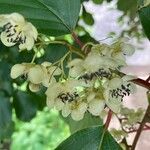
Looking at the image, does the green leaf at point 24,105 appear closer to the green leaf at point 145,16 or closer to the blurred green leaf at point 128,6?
the blurred green leaf at point 128,6

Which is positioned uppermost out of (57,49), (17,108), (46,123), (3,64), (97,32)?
(57,49)

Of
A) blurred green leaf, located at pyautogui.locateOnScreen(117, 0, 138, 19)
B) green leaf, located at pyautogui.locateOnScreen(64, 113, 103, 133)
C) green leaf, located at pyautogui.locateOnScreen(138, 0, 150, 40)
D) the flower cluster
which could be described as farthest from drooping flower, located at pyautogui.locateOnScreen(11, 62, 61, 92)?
blurred green leaf, located at pyautogui.locateOnScreen(117, 0, 138, 19)

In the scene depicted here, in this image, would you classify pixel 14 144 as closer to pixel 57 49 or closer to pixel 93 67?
pixel 57 49

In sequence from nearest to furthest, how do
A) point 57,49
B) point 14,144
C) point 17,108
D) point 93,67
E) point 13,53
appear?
point 93,67 → point 57,49 → point 13,53 → point 17,108 → point 14,144

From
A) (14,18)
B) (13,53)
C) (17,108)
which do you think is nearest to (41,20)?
(14,18)

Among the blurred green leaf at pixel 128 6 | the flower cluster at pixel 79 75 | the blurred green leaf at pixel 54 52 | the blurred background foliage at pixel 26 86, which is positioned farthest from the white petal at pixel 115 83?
the blurred green leaf at pixel 128 6

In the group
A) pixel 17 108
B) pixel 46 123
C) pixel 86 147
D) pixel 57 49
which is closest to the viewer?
pixel 86 147
